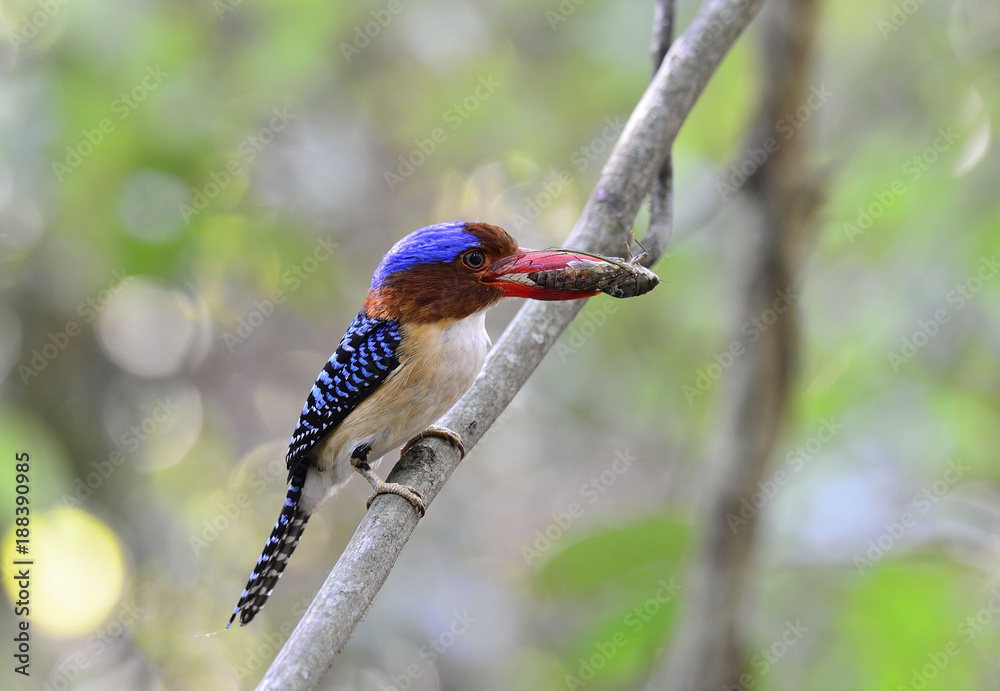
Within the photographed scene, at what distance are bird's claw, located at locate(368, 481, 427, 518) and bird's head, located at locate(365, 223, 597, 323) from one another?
1.49 ft

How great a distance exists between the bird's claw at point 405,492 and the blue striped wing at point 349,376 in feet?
1.18

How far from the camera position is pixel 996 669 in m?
3.53

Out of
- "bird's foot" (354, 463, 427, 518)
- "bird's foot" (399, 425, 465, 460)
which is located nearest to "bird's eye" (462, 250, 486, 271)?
"bird's foot" (399, 425, 465, 460)

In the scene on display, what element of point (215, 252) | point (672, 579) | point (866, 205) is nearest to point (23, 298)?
point (215, 252)

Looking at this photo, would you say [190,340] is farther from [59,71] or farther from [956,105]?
[956,105]

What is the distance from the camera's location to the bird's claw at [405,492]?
1.97 m

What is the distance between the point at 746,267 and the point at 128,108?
270 cm

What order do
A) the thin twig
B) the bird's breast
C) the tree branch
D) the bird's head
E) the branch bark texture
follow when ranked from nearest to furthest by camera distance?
the tree branch < the bird's head < the bird's breast < the thin twig < the branch bark texture

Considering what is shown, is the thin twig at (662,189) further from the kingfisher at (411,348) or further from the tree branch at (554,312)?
the kingfisher at (411,348)

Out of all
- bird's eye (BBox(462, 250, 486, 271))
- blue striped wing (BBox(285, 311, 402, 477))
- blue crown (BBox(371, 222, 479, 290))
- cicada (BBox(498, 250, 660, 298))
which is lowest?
cicada (BBox(498, 250, 660, 298))

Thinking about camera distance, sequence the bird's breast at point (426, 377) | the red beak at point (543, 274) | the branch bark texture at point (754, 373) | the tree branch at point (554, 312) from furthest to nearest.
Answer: the branch bark texture at point (754, 373) → the bird's breast at point (426, 377) → the red beak at point (543, 274) → the tree branch at point (554, 312)

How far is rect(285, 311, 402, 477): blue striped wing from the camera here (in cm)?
230

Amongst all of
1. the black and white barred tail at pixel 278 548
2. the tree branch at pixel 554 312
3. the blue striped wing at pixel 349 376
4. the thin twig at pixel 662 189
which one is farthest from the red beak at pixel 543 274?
the black and white barred tail at pixel 278 548

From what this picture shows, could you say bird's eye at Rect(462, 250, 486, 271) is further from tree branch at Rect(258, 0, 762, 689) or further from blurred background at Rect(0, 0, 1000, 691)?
blurred background at Rect(0, 0, 1000, 691)
